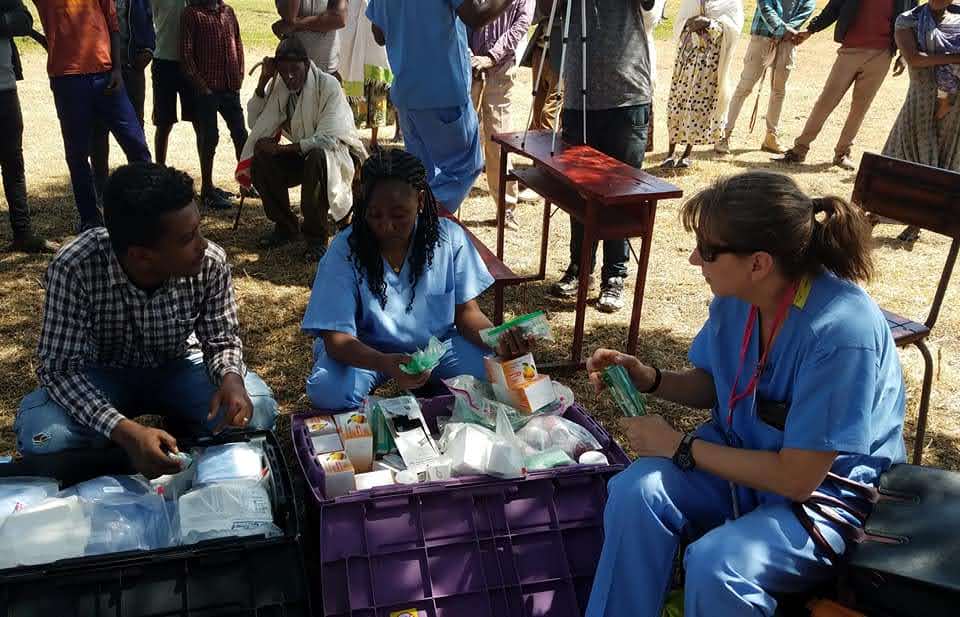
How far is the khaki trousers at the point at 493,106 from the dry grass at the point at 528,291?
0.37m

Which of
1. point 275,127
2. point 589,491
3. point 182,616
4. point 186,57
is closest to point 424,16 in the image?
point 275,127

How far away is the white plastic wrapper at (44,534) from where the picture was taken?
6.40 ft

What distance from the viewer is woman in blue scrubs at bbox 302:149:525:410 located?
2807mm

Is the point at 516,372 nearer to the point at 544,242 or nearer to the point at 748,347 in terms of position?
the point at 748,347

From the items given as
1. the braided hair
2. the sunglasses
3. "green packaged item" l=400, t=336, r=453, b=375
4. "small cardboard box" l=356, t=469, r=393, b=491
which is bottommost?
"small cardboard box" l=356, t=469, r=393, b=491

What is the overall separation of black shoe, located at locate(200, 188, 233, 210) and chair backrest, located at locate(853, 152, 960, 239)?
443 cm

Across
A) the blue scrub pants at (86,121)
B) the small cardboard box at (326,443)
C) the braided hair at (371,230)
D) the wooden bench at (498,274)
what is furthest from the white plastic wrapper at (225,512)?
the blue scrub pants at (86,121)

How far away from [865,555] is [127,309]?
2.15 m

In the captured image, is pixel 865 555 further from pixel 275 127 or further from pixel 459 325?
pixel 275 127

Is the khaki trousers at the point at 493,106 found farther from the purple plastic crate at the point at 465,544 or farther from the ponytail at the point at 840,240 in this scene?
the ponytail at the point at 840,240

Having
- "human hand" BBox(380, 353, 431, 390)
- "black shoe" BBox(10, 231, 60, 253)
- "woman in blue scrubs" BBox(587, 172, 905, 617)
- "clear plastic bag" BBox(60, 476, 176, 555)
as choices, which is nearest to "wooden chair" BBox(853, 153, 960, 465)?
"woman in blue scrubs" BBox(587, 172, 905, 617)

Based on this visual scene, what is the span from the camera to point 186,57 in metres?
5.60

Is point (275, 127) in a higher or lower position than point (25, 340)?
higher

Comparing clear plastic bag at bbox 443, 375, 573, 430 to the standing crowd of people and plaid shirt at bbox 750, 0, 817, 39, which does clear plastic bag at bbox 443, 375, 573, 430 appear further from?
plaid shirt at bbox 750, 0, 817, 39
